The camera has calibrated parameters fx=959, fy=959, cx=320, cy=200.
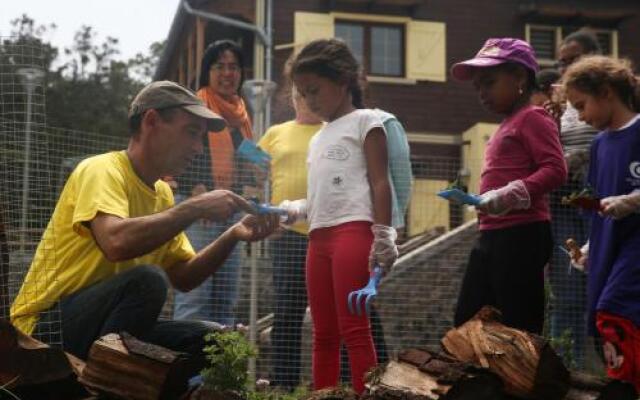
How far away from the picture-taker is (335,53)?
151 inches

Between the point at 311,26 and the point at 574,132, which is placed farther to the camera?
the point at 311,26

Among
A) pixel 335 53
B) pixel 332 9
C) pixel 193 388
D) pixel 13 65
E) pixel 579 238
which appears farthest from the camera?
pixel 332 9

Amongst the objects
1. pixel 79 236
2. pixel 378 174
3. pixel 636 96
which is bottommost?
pixel 79 236

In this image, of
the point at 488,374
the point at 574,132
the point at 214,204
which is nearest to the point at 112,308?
the point at 214,204

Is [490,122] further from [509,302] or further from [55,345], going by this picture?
[55,345]

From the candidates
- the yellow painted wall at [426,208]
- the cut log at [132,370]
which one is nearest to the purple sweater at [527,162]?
Result: the cut log at [132,370]

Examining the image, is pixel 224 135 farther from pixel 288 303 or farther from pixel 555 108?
pixel 555 108

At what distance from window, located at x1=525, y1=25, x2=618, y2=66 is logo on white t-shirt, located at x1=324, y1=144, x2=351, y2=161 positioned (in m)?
11.8

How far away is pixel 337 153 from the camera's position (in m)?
3.73

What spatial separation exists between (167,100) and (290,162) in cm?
142

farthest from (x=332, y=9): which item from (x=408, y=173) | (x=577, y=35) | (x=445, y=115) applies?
(x=408, y=173)

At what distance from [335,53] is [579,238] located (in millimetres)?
2183

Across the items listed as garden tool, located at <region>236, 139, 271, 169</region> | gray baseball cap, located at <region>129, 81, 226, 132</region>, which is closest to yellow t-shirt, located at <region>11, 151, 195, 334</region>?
gray baseball cap, located at <region>129, 81, 226, 132</region>

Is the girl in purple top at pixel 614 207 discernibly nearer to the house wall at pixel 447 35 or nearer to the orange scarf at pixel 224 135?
the orange scarf at pixel 224 135
